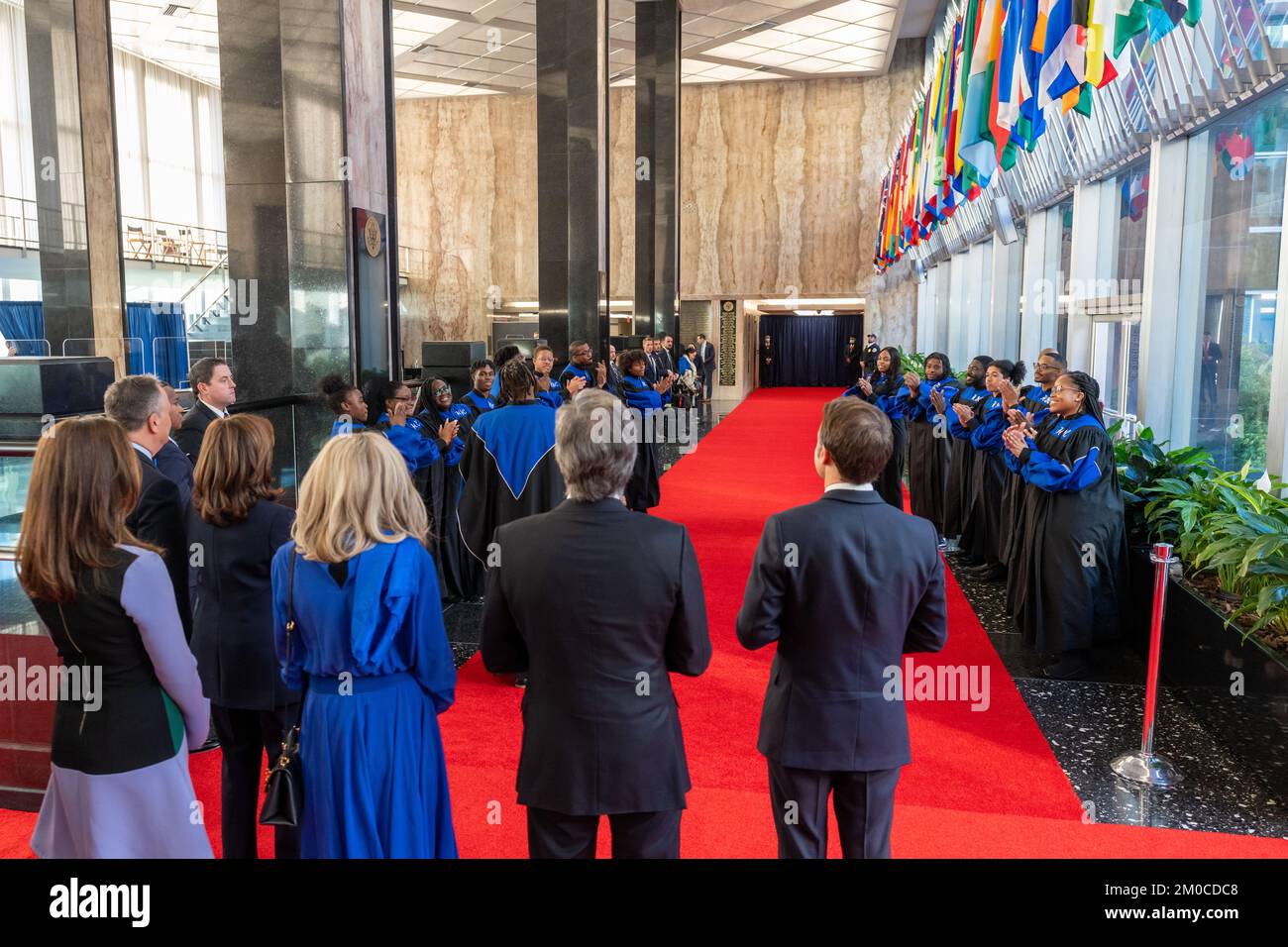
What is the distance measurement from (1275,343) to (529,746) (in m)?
5.00

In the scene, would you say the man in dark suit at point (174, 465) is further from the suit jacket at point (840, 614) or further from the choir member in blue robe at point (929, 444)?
the choir member in blue robe at point (929, 444)

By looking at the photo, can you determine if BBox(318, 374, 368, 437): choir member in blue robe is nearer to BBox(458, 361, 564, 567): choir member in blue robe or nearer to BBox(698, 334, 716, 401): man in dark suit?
BBox(458, 361, 564, 567): choir member in blue robe

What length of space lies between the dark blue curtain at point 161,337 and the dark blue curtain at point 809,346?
17.4m

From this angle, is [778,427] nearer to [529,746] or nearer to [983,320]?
[983,320]

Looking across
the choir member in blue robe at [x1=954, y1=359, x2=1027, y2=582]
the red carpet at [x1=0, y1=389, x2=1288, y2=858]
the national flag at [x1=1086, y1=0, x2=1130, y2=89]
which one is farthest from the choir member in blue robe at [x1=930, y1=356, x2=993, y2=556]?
the national flag at [x1=1086, y1=0, x2=1130, y2=89]

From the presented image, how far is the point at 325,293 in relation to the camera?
727 centimetres

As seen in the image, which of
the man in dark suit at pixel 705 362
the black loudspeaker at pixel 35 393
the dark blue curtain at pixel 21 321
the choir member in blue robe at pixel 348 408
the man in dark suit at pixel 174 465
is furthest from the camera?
the man in dark suit at pixel 705 362

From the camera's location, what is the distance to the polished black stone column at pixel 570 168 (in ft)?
44.6

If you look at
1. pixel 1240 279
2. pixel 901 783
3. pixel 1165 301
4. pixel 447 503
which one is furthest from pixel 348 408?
pixel 1165 301

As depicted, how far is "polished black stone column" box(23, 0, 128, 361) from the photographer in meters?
12.8

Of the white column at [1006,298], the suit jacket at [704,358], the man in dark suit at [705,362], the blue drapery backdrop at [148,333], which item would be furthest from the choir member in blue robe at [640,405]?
the suit jacket at [704,358]

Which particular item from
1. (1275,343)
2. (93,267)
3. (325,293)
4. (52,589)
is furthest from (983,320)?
(52,589)

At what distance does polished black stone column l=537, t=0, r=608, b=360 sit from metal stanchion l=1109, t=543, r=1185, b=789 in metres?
10.0

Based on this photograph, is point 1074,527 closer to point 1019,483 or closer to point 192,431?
point 1019,483
